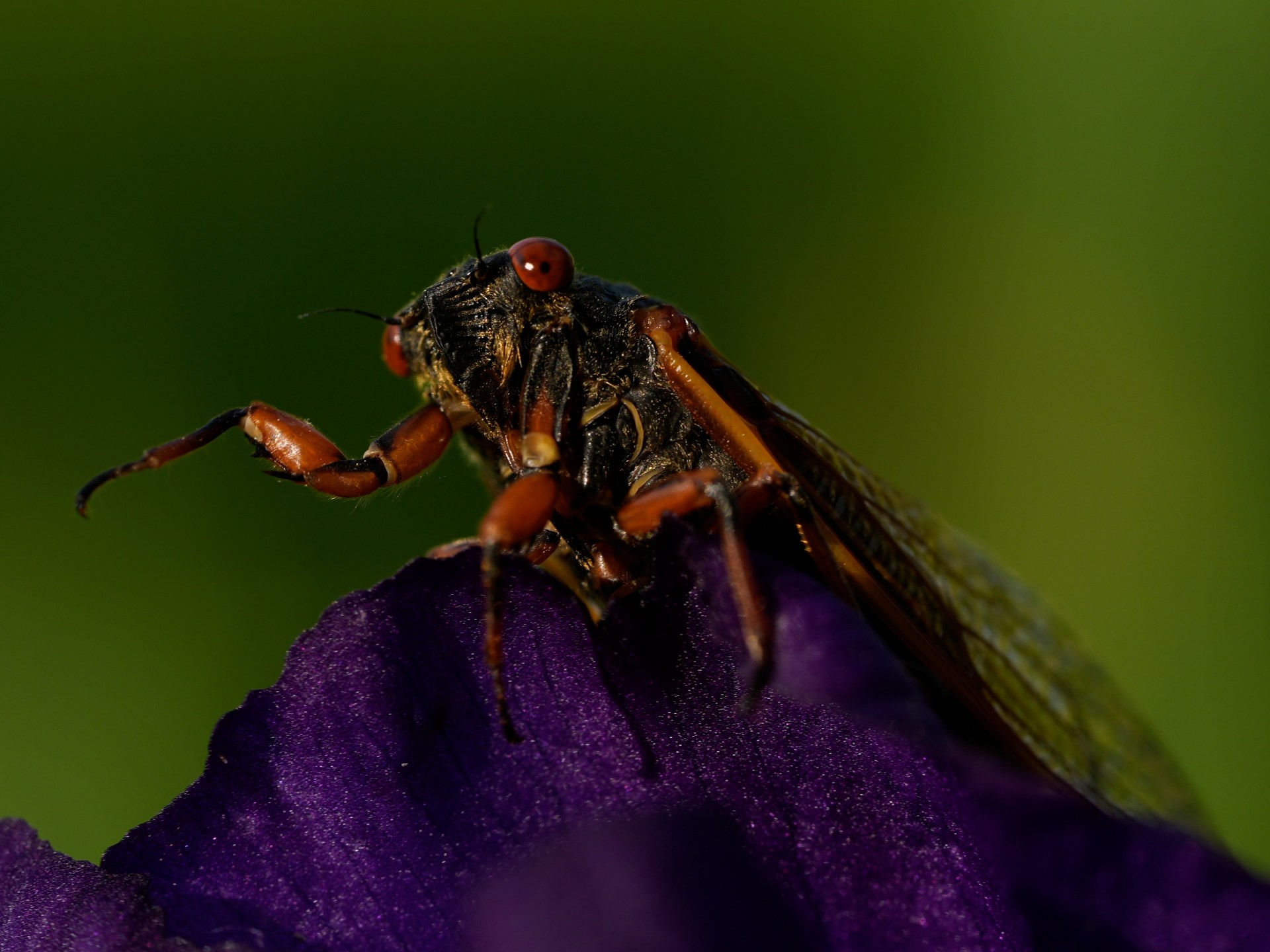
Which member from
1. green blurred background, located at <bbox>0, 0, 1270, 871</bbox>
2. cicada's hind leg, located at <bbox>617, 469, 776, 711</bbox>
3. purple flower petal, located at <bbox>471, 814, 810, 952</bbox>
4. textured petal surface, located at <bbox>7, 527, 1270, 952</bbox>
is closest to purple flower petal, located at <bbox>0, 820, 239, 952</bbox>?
textured petal surface, located at <bbox>7, 527, 1270, 952</bbox>

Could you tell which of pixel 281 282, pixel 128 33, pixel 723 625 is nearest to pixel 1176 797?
pixel 723 625

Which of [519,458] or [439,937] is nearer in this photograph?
[439,937]

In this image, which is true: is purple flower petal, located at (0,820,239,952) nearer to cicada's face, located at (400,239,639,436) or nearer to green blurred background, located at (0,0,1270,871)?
cicada's face, located at (400,239,639,436)

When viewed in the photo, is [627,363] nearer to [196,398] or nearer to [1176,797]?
[1176,797]

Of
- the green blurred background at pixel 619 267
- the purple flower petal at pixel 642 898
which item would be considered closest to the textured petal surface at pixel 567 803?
the purple flower petal at pixel 642 898

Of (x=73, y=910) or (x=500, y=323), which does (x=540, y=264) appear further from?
(x=73, y=910)
